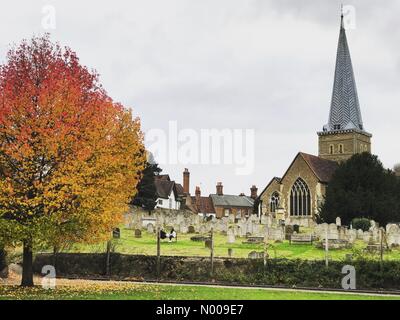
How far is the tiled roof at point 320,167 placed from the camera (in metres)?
75.5

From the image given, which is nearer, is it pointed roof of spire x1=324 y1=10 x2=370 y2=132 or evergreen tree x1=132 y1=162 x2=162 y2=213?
evergreen tree x1=132 y1=162 x2=162 y2=213

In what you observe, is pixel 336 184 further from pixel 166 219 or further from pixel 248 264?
pixel 248 264

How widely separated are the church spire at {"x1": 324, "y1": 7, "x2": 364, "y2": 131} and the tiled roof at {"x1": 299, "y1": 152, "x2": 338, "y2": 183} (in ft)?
40.7

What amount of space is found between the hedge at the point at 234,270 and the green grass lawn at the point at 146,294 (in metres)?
3.67

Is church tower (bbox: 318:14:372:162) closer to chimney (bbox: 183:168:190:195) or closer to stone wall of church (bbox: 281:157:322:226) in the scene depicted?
stone wall of church (bbox: 281:157:322:226)

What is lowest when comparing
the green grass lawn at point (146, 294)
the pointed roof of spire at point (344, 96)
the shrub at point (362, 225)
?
the green grass lawn at point (146, 294)

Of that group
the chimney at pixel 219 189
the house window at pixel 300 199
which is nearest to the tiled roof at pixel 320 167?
the house window at pixel 300 199

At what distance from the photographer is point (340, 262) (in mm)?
25969

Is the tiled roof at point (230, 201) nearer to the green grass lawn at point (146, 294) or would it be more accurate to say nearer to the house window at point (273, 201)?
the house window at point (273, 201)

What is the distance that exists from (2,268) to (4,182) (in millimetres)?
8696

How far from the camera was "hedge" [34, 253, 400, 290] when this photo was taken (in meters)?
25.0

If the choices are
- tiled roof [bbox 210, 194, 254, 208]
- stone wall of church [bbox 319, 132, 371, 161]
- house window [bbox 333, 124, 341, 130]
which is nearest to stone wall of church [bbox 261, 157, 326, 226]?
stone wall of church [bbox 319, 132, 371, 161]

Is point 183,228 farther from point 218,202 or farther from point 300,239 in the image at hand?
point 218,202

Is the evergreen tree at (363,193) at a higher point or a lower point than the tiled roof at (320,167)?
lower
